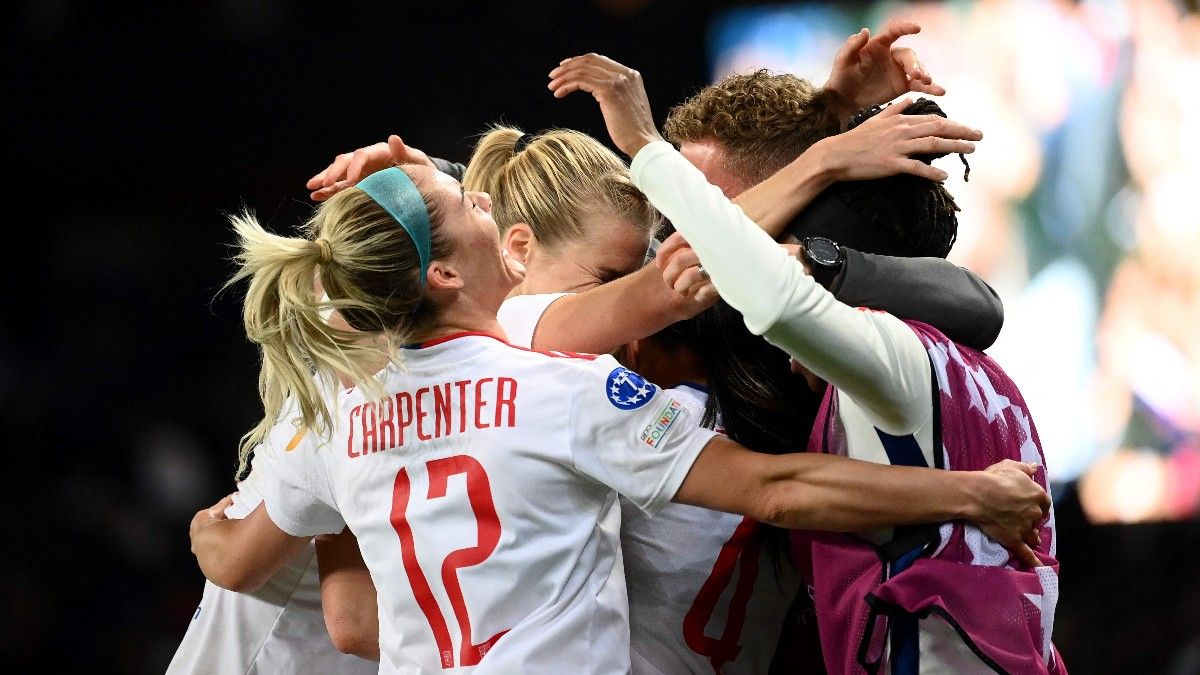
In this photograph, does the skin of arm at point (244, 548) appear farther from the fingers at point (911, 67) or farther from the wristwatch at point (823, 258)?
the fingers at point (911, 67)

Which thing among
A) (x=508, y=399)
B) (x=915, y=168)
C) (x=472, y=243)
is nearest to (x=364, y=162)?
(x=472, y=243)

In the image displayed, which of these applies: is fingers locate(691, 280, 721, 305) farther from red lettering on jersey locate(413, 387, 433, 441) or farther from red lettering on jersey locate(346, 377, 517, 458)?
red lettering on jersey locate(413, 387, 433, 441)

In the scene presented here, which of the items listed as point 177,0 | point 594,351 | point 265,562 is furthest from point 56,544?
point 594,351

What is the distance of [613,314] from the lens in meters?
1.82

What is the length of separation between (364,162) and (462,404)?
2.25ft

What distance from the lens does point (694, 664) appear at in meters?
1.88

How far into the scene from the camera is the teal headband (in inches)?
65.7

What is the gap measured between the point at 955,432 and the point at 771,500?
217mm

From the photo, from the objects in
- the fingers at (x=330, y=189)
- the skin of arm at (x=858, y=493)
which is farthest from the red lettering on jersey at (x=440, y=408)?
the fingers at (x=330, y=189)

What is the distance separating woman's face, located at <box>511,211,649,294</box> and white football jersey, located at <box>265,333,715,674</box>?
18.2 inches

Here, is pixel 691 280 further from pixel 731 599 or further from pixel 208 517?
pixel 208 517

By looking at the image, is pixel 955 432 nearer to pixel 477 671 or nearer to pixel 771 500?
pixel 771 500

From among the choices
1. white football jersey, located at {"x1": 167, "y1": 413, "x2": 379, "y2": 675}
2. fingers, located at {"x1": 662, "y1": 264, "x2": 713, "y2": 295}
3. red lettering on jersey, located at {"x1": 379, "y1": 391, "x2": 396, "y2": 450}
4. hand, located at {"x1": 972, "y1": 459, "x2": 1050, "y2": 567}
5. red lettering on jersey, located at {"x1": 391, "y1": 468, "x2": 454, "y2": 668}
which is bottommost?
white football jersey, located at {"x1": 167, "y1": 413, "x2": 379, "y2": 675}

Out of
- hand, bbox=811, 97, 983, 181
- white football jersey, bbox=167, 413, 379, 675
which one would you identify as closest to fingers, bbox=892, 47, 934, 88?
hand, bbox=811, 97, 983, 181
